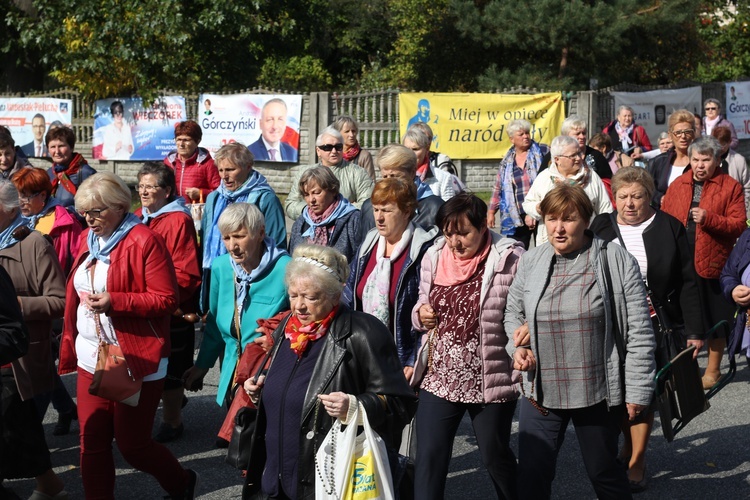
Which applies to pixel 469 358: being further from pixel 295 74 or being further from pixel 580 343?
pixel 295 74

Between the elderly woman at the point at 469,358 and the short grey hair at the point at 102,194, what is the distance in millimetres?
1573

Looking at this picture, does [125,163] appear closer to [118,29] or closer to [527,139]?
[118,29]

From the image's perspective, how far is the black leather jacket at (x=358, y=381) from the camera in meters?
4.07

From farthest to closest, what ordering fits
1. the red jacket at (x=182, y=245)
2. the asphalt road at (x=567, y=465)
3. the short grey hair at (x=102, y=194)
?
the red jacket at (x=182, y=245) < the asphalt road at (x=567, y=465) < the short grey hair at (x=102, y=194)

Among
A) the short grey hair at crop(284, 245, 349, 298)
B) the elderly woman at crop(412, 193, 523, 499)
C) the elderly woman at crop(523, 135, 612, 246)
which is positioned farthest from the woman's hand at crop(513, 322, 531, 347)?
the elderly woman at crop(523, 135, 612, 246)

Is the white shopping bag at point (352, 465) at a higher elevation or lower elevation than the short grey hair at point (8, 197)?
lower

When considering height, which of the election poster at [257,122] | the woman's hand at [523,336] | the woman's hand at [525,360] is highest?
the election poster at [257,122]

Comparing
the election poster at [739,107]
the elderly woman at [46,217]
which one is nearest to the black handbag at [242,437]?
the elderly woman at [46,217]

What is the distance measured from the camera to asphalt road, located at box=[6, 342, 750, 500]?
5.84 metres

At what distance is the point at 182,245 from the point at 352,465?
2.91 m

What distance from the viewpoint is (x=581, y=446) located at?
15.5ft

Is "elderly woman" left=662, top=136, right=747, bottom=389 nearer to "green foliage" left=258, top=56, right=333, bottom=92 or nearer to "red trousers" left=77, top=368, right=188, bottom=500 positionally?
"red trousers" left=77, top=368, right=188, bottom=500

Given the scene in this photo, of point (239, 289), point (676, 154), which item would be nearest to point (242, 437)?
point (239, 289)

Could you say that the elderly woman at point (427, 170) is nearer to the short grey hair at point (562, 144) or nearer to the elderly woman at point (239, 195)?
A: the short grey hair at point (562, 144)
